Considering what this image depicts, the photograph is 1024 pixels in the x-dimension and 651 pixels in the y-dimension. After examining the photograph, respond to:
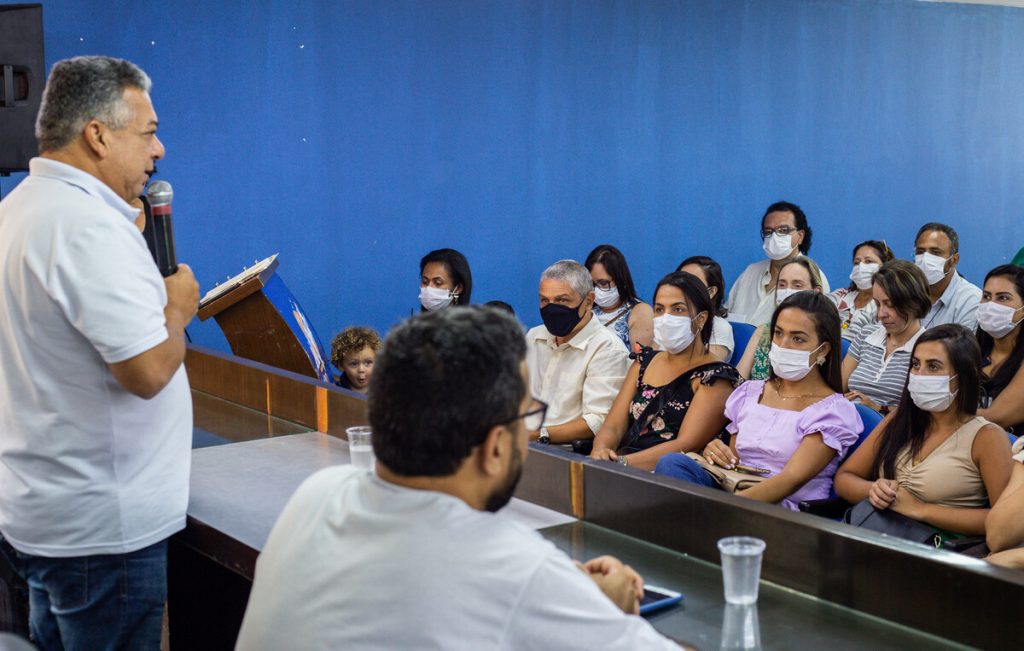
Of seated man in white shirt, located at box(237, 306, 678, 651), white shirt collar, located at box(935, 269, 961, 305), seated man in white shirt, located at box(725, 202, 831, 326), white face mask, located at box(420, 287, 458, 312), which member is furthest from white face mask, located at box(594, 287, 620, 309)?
seated man in white shirt, located at box(237, 306, 678, 651)

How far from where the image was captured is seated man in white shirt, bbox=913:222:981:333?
16.9 feet

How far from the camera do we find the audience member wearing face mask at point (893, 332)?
419 centimetres

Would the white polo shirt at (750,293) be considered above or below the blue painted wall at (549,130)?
below

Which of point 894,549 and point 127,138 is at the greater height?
point 127,138

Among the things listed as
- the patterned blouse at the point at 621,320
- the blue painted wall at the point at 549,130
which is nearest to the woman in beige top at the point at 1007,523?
the patterned blouse at the point at 621,320

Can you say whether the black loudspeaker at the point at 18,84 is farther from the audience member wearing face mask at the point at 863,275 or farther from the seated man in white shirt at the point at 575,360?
the audience member wearing face mask at the point at 863,275

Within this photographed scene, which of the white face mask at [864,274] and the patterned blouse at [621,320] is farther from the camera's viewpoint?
the white face mask at [864,274]

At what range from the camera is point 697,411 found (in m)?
3.43

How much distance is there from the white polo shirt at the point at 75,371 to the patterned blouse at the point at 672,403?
6.44 ft

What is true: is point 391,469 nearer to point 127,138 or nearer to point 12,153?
point 127,138

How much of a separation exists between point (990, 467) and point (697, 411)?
94 cm

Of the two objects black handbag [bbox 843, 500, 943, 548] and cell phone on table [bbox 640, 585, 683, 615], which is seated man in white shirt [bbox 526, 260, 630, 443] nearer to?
black handbag [bbox 843, 500, 943, 548]

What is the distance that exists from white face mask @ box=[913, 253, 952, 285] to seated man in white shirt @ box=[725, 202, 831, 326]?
0.55 meters

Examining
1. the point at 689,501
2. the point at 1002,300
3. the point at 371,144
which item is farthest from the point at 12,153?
the point at 1002,300
